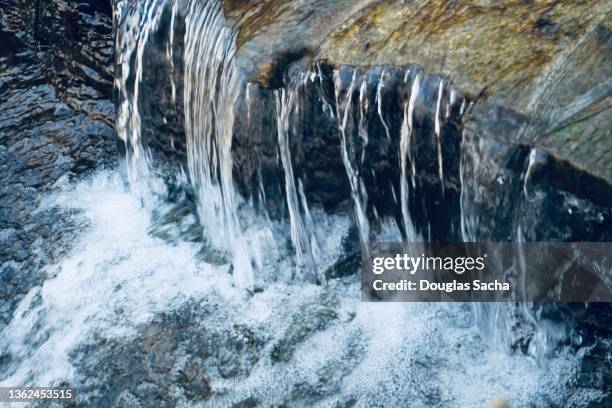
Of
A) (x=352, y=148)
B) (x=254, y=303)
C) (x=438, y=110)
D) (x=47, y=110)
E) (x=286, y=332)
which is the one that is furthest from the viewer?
(x=47, y=110)

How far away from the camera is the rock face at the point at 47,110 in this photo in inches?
216

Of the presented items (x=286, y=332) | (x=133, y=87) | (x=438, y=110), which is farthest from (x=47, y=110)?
(x=438, y=110)

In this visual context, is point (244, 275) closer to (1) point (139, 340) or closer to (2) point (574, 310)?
(1) point (139, 340)

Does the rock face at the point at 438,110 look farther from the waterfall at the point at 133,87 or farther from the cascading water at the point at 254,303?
the waterfall at the point at 133,87

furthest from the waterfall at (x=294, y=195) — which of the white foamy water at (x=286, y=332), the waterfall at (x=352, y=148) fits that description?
the waterfall at (x=352, y=148)

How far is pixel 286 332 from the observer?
420 centimetres

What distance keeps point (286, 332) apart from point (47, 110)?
329 centimetres

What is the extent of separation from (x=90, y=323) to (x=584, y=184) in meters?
2.75

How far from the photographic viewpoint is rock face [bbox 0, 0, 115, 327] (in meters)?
5.47

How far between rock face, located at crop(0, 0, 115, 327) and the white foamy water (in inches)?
15.8

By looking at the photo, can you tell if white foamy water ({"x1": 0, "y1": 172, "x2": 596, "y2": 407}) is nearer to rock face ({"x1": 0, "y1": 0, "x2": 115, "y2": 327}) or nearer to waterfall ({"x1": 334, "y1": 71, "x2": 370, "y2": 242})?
waterfall ({"x1": 334, "y1": 71, "x2": 370, "y2": 242})

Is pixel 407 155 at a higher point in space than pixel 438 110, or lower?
lower

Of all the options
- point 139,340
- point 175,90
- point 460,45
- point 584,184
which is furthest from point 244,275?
point 584,184

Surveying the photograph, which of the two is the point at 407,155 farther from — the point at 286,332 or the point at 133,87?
the point at 133,87
